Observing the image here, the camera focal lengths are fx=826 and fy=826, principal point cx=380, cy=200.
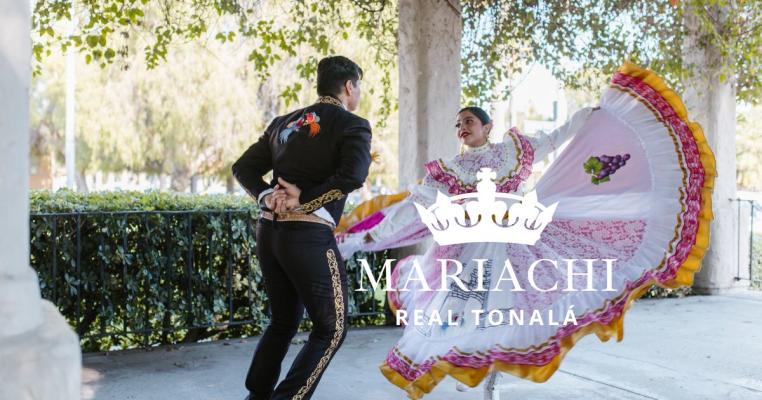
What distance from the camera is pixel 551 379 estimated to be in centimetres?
545

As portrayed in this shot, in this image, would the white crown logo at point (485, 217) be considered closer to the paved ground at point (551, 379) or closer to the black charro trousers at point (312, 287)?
the black charro trousers at point (312, 287)

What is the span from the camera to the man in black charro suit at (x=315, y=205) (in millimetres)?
3896

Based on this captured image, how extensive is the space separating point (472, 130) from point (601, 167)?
0.82m

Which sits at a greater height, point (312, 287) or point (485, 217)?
point (485, 217)

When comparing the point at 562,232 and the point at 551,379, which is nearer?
the point at 562,232

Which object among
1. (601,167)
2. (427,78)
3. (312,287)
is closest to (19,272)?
Answer: (312,287)

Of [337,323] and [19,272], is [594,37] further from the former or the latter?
[19,272]

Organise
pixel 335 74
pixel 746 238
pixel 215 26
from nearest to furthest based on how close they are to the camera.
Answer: pixel 335 74 → pixel 215 26 → pixel 746 238

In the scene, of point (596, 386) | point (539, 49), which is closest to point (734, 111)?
point (539, 49)

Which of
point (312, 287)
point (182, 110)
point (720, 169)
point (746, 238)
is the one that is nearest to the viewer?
point (312, 287)

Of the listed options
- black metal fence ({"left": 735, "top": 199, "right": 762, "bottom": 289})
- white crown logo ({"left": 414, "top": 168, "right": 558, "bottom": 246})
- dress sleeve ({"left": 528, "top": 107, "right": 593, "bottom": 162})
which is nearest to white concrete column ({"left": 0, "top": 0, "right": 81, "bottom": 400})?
white crown logo ({"left": 414, "top": 168, "right": 558, "bottom": 246})

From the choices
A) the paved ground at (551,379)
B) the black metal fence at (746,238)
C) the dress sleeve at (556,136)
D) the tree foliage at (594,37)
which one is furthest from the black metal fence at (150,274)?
the black metal fence at (746,238)

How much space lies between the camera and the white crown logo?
14.5ft

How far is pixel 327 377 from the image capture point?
18.0 ft
